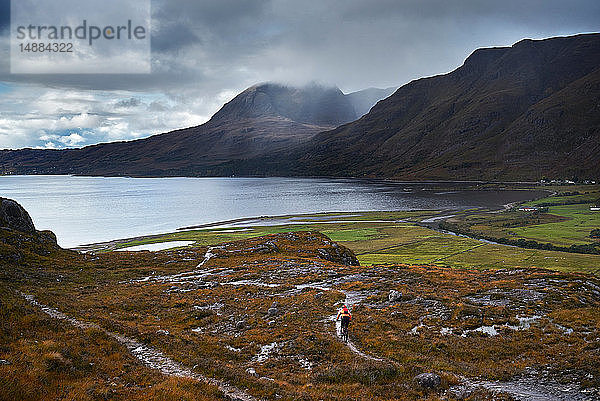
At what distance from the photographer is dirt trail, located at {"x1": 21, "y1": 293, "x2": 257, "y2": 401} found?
20516 millimetres

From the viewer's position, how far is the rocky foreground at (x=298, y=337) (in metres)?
20.8

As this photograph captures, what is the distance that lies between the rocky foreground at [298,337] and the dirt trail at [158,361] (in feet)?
0.38

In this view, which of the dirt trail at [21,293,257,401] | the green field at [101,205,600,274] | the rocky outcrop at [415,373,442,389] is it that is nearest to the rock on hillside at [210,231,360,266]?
the green field at [101,205,600,274]

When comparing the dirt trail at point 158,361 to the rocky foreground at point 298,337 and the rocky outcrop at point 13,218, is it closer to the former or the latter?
the rocky foreground at point 298,337

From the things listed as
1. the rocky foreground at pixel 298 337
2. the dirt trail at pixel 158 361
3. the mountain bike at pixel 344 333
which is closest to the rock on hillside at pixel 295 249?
the rocky foreground at pixel 298 337

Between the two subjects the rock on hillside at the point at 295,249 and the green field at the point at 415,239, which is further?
the green field at the point at 415,239

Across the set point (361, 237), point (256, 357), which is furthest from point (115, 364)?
point (361, 237)

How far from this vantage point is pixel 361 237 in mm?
143500

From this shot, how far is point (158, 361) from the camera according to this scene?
24000 mm

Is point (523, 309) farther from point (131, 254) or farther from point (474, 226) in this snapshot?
point (474, 226)

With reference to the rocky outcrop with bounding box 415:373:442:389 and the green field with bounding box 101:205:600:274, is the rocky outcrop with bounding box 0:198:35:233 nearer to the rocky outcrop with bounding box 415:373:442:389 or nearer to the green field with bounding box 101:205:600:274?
the green field with bounding box 101:205:600:274

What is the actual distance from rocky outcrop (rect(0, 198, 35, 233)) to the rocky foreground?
10438mm

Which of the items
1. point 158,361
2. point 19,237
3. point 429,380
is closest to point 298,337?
point 158,361

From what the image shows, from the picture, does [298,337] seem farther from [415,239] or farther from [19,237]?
[415,239]
